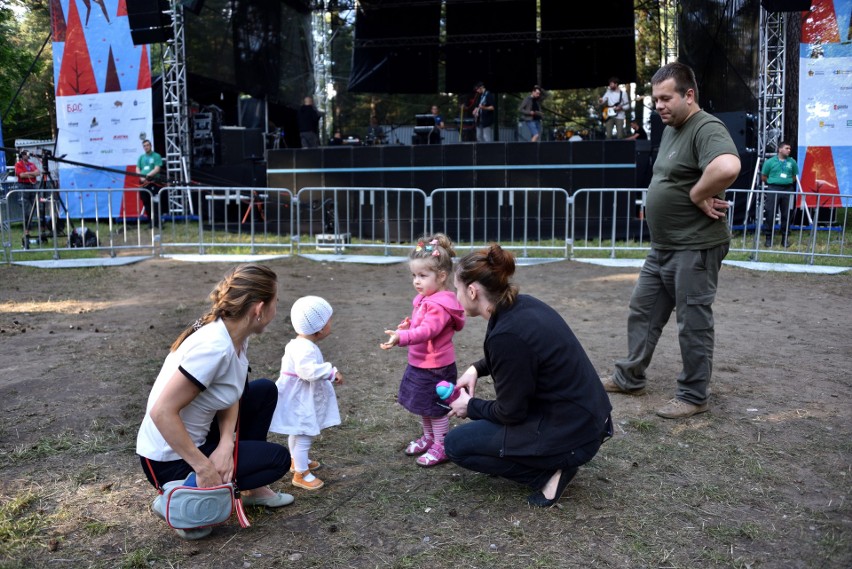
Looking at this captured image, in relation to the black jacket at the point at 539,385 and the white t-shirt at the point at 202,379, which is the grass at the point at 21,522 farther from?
the black jacket at the point at 539,385

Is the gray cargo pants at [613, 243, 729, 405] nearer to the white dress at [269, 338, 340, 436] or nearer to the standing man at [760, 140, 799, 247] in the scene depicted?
the white dress at [269, 338, 340, 436]

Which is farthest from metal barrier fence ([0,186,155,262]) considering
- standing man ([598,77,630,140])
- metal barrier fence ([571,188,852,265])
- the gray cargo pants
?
standing man ([598,77,630,140])

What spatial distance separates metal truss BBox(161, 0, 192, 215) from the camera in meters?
17.1

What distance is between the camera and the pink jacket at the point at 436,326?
381 centimetres

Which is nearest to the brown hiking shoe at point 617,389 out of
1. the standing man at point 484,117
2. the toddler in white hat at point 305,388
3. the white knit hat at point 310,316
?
the toddler in white hat at point 305,388

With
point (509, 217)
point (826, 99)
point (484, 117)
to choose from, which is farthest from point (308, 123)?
point (826, 99)

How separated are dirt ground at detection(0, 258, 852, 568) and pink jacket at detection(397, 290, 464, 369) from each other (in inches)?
22.2

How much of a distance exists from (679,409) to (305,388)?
2.33m

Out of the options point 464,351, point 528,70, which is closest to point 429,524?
point 464,351

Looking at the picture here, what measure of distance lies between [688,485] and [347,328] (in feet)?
13.3

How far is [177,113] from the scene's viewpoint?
57.5ft

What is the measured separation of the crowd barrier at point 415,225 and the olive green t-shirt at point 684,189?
707 cm

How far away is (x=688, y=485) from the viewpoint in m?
3.58

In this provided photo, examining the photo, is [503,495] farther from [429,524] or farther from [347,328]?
[347,328]
